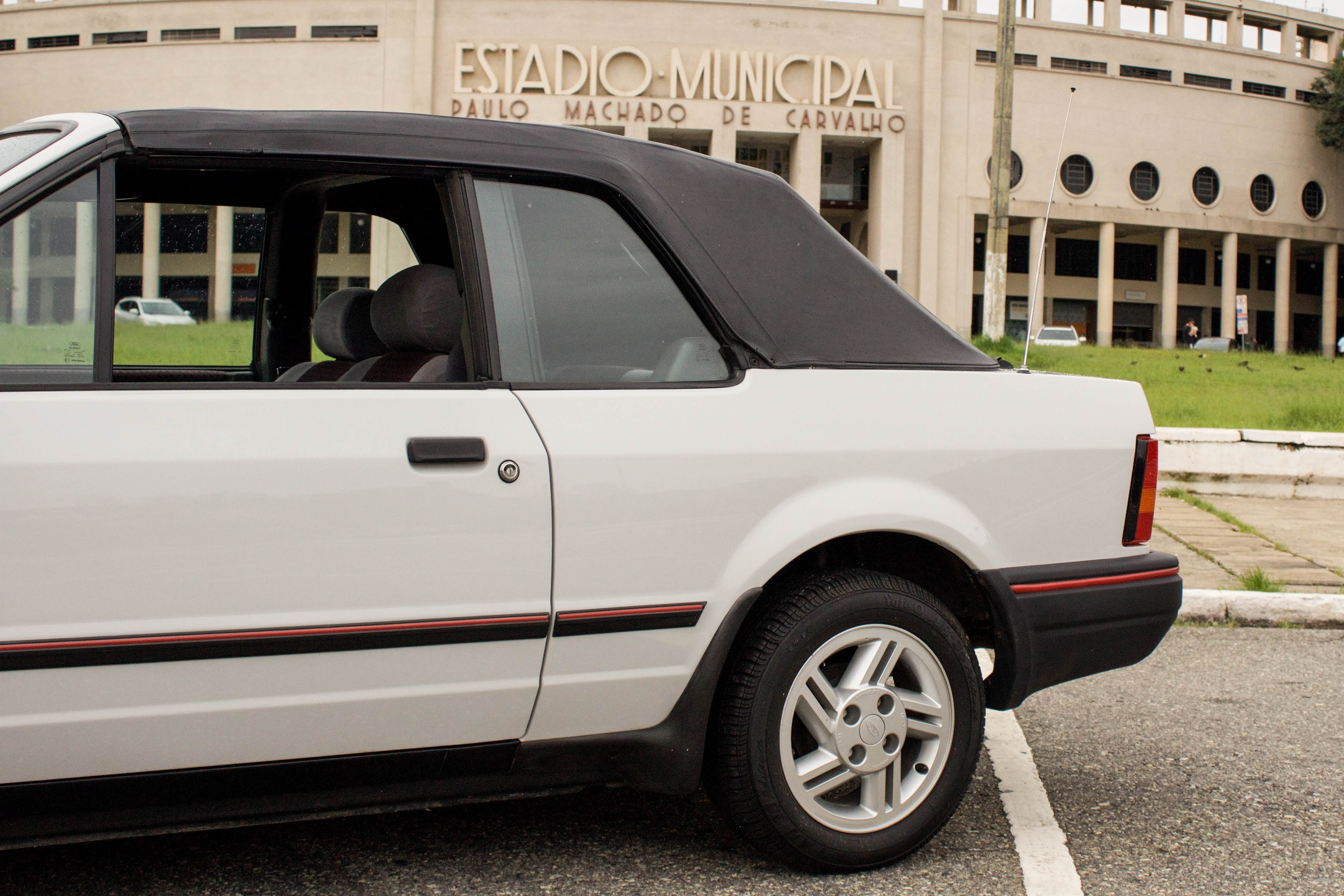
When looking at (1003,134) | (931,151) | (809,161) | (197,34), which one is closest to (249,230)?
(1003,134)

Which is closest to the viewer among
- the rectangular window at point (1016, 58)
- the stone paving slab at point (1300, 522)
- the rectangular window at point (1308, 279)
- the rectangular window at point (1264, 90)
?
the stone paving slab at point (1300, 522)

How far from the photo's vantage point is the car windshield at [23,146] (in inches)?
88.7

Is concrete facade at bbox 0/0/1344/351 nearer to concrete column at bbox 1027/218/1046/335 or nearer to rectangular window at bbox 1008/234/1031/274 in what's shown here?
concrete column at bbox 1027/218/1046/335

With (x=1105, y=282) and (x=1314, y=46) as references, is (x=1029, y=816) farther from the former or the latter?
(x=1314, y=46)

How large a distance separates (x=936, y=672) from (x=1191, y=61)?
5796 centimetres

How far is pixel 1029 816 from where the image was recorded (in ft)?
10.3

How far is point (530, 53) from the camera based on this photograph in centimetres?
4588

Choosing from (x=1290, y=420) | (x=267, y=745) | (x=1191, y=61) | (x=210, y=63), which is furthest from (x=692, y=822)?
(x=1191, y=61)

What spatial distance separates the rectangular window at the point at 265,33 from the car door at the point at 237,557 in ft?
162

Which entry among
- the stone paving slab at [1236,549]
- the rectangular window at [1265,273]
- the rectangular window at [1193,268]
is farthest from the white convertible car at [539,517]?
the rectangular window at [1265,273]

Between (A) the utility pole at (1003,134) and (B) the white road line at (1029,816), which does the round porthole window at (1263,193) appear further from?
(B) the white road line at (1029,816)

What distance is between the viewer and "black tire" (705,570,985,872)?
2.57 metres

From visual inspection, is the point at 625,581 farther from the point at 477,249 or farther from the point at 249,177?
the point at 249,177

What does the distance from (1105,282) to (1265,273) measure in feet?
58.0
